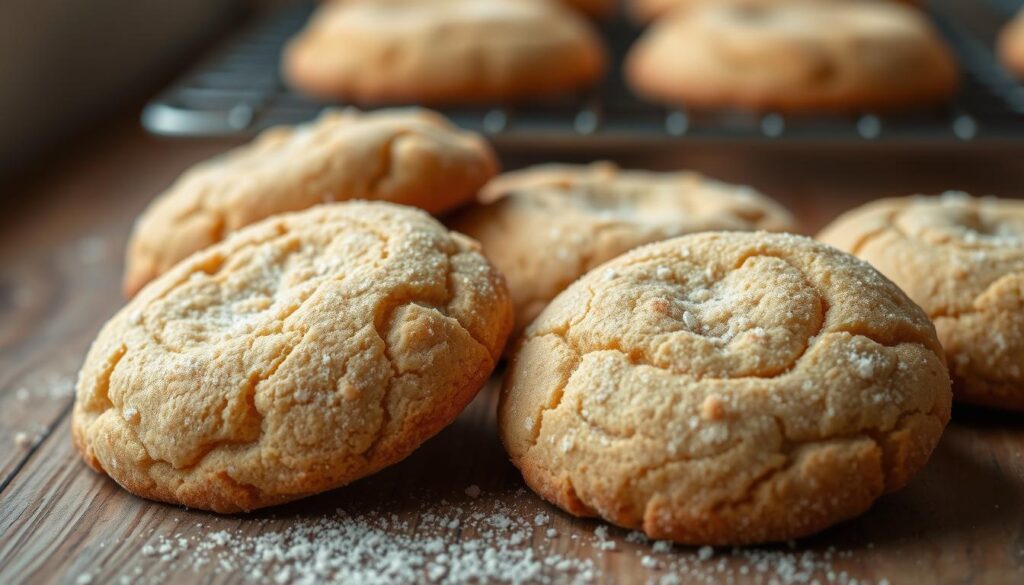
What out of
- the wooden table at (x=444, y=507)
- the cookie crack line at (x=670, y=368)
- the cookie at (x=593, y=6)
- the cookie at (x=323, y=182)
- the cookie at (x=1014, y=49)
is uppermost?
the cookie at (x=323, y=182)

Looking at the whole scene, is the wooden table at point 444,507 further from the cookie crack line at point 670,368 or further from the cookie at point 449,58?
the cookie at point 449,58

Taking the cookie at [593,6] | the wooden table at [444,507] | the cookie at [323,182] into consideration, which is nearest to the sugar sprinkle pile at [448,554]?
the wooden table at [444,507]

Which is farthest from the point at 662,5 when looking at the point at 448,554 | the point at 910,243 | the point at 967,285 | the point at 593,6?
the point at 448,554

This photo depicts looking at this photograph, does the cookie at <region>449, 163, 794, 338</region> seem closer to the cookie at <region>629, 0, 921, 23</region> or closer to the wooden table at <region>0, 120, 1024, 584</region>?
the wooden table at <region>0, 120, 1024, 584</region>

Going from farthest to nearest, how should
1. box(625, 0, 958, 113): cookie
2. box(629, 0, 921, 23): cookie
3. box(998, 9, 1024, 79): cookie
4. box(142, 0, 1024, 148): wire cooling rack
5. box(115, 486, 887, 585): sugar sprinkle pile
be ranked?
box(629, 0, 921, 23): cookie
box(998, 9, 1024, 79): cookie
box(625, 0, 958, 113): cookie
box(142, 0, 1024, 148): wire cooling rack
box(115, 486, 887, 585): sugar sprinkle pile

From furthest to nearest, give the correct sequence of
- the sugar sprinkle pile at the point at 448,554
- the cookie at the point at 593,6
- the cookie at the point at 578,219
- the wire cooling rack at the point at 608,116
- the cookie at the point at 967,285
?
the cookie at the point at 593,6 < the wire cooling rack at the point at 608,116 < the cookie at the point at 578,219 < the cookie at the point at 967,285 < the sugar sprinkle pile at the point at 448,554

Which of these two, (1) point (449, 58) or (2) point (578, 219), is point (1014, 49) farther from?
(2) point (578, 219)

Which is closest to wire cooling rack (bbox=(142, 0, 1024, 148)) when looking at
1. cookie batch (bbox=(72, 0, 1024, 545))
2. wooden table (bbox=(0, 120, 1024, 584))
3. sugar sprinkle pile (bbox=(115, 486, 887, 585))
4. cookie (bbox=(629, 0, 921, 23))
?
cookie (bbox=(629, 0, 921, 23))
